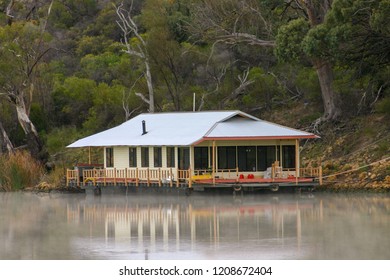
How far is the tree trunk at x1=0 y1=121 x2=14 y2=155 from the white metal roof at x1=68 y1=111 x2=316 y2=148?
8.64 metres

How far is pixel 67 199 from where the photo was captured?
5169cm

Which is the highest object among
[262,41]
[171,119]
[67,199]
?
[262,41]

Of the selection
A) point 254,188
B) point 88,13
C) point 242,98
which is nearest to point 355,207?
point 254,188

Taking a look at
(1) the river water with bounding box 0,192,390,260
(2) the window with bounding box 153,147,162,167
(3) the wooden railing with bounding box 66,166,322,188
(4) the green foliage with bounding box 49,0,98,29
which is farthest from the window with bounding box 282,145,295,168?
(4) the green foliage with bounding box 49,0,98,29

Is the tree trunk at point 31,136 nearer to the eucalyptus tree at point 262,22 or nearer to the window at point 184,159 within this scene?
the eucalyptus tree at point 262,22

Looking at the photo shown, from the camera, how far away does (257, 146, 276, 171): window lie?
50.8 metres

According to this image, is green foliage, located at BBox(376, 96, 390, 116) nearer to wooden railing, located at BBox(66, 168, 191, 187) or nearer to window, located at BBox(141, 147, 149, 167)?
wooden railing, located at BBox(66, 168, 191, 187)

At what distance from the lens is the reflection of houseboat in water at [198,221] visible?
Result: 110 ft

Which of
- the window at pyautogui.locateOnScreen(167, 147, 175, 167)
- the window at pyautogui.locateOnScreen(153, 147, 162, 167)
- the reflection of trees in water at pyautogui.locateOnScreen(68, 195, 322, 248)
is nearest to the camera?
the reflection of trees in water at pyautogui.locateOnScreen(68, 195, 322, 248)

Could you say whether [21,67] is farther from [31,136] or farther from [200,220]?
[200,220]

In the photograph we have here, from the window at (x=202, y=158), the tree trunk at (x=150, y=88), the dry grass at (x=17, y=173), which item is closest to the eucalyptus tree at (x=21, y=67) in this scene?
the dry grass at (x=17, y=173)

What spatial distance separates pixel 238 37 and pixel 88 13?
4094cm

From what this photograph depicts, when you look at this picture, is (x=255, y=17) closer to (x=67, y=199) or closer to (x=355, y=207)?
(x=67, y=199)

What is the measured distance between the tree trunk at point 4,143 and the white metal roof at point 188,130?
28.3 feet
